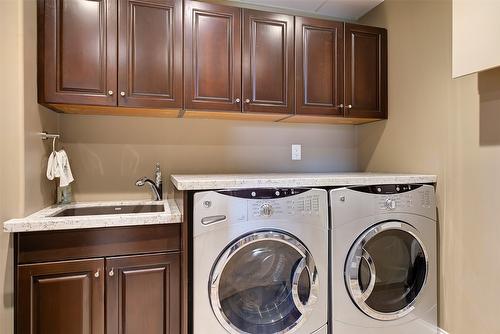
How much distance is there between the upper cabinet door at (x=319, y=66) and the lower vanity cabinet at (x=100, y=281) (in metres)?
1.30

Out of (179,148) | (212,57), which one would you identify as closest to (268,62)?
(212,57)

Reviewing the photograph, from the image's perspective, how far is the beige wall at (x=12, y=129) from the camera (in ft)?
4.95

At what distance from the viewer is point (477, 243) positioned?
1739mm

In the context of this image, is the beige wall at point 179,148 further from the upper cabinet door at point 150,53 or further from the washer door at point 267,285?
the washer door at point 267,285

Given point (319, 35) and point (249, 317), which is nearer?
point (249, 317)

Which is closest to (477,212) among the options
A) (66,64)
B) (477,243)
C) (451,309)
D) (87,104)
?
(477,243)

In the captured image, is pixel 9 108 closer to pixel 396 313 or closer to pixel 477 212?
pixel 396 313

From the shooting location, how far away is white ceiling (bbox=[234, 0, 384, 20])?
2439 mm

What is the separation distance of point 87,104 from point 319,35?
5.35 ft

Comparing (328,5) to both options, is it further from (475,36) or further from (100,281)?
(100,281)

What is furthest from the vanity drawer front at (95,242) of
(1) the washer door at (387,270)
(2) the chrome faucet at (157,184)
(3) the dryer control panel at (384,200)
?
(1) the washer door at (387,270)

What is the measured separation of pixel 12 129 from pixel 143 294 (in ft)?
3.47

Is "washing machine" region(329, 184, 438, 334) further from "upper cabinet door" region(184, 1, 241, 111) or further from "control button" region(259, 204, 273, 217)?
"upper cabinet door" region(184, 1, 241, 111)

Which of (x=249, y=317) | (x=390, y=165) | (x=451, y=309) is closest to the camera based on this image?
(x=249, y=317)
